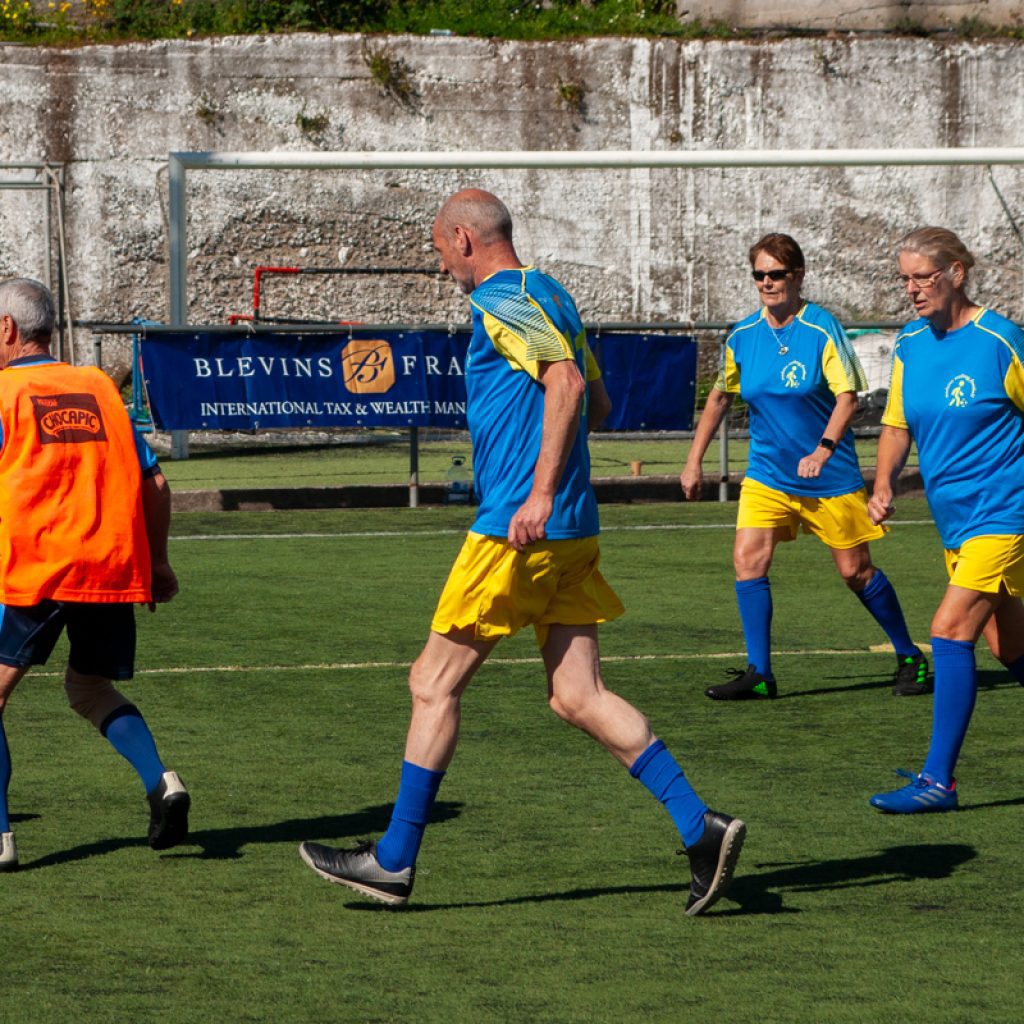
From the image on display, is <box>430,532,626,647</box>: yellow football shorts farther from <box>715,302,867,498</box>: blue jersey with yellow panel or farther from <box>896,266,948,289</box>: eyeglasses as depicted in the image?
<box>715,302,867,498</box>: blue jersey with yellow panel

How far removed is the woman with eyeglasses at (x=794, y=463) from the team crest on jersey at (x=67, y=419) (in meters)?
3.40

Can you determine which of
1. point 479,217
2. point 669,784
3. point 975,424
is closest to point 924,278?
point 975,424

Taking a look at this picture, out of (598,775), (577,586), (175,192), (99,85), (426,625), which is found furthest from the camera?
(99,85)

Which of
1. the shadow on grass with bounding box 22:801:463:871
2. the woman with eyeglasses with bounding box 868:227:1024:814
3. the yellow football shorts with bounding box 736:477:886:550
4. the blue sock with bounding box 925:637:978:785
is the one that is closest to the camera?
the shadow on grass with bounding box 22:801:463:871

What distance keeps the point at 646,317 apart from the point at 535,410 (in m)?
19.2

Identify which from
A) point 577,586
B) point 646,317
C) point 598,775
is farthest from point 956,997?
point 646,317

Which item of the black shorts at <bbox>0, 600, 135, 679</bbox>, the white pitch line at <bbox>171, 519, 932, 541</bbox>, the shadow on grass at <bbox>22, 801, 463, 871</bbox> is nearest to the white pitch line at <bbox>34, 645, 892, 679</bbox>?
the shadow on grass at <bbox>22, 801, 463, 871</bbox>

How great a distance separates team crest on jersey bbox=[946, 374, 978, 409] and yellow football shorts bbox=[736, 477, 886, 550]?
205 centimetres

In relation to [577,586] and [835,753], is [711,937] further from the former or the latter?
[835,753]

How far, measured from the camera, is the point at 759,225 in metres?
24.2

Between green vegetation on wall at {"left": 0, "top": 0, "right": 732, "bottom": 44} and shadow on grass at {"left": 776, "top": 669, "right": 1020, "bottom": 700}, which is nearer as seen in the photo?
shadow on grass at {"left": 776, "top": 669, "right": 1020, "bottom": 700}

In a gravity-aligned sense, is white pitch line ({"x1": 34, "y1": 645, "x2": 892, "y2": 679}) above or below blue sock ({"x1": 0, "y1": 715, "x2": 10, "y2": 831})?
below

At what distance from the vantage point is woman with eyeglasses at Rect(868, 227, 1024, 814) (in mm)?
6316

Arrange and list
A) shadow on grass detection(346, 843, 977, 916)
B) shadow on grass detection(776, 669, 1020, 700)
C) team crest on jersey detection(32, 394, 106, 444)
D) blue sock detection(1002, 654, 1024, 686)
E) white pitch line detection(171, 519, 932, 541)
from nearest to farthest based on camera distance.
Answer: shadow on grass detection(346, 843, 977, 916) → team crest on jersey detection(32, 394, 106, 444) → blue sock detection(1002, 654, 1024, 686) → shadow on grass detection(776, 669, 1020, 700) → white pitch line detection(171, 519, 932, 541)
